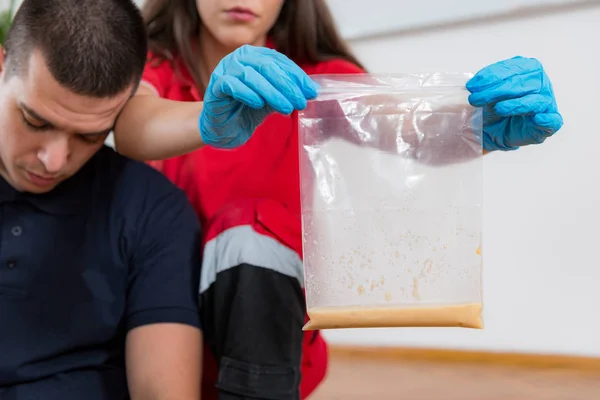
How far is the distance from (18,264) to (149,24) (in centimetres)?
51

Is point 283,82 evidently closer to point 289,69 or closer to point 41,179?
point 289,69

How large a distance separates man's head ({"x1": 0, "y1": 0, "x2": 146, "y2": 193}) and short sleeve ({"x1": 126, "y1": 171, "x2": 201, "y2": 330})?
127 millimetres

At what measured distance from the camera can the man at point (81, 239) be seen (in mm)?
860

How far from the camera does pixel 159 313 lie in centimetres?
91

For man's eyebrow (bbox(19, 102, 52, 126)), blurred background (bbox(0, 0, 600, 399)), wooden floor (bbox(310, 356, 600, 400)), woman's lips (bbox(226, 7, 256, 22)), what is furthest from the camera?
blurred background (bbox(0, 0, 600, 399))

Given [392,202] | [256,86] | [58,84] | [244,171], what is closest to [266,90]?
[256,86]

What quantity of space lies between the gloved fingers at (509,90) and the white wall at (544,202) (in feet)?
3.14

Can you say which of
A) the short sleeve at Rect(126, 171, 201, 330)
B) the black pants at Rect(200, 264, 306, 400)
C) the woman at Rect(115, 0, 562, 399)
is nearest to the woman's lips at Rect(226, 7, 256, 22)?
the woman at Rect(115, 0, 562, 399)

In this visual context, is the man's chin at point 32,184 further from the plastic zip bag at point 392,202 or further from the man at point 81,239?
the plastic zip bag at point 392,202

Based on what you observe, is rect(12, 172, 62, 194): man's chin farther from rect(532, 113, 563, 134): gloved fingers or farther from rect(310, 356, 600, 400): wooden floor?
rect(310, 356, 600, 400): wooden floor

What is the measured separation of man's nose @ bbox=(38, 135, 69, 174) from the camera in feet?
2.79

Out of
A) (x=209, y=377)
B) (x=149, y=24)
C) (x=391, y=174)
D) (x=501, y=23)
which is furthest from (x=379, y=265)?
(x=501, y=23)

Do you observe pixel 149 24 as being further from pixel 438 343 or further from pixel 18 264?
pixel 438 343

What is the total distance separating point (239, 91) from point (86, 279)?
1.20 ft
